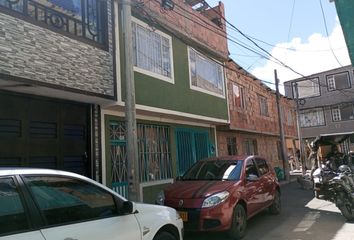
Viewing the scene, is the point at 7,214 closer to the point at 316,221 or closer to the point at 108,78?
the point at 108,78

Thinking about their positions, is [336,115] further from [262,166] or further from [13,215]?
[13,215]

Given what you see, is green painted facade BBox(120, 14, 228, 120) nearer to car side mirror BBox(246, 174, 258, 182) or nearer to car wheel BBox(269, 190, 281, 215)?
car side mirror BBox(246, 174, 258, 182)

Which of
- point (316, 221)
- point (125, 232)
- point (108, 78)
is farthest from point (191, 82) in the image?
point (125, 232)

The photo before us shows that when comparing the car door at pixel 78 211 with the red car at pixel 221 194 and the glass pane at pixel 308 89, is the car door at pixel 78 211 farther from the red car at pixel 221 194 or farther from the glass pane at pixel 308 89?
the glass pane at pixel 308 89

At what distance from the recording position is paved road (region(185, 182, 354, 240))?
24.5ft

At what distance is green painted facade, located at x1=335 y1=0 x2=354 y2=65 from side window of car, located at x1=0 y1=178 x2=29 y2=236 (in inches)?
251

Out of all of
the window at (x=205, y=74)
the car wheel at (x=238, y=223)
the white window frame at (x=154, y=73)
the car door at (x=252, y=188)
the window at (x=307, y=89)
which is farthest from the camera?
the window at (x=307, y=89)

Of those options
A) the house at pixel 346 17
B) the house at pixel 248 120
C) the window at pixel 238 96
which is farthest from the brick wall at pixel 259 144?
the house at pixel 346 17

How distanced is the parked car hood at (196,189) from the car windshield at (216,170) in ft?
1.23

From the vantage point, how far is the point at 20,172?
3.44 meters

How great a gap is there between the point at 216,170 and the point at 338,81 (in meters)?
37.6

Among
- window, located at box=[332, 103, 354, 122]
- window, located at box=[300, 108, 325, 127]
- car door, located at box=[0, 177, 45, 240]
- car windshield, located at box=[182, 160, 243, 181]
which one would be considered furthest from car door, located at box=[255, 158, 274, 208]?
window, located at box=[300, 108, 325, 127]

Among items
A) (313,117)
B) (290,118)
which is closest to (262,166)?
(290,118)

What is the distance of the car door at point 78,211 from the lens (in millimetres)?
3445
